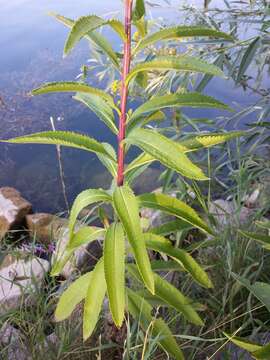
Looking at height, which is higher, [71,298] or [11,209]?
[71,298]

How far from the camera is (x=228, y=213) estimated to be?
1.83m

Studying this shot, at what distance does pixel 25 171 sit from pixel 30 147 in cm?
38

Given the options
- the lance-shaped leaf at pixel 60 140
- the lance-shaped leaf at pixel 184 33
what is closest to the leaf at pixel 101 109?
the lance-shaped leaf at pixel 60 140

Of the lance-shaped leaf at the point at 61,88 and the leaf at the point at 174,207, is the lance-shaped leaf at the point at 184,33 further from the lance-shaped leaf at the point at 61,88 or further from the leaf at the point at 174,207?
the leaf at the point at 174,207

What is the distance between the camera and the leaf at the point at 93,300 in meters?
1.07

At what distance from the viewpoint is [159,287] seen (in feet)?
3.78

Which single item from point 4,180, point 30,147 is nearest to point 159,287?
point 4,180

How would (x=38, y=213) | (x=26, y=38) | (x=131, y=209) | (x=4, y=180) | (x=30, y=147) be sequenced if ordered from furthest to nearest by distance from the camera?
1. (x=26, y=38)
2. (x=30, y=147)
3. (x=4, y=180)
4. (x=38, y=213)
5. (x=131, y=209)

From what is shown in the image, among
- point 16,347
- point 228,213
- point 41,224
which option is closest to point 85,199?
point 16,347

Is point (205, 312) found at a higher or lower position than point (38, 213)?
higher

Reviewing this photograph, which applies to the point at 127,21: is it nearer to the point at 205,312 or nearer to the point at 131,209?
the point at 131,209

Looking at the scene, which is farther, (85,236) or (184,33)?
(85,236)

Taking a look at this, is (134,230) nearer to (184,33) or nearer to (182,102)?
(182,102)

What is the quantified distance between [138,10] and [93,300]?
0.70 meters
